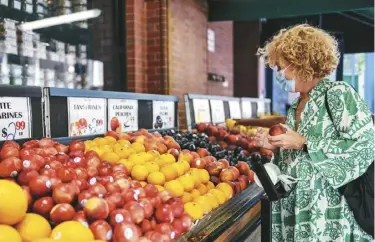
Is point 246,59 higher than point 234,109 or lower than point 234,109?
higher

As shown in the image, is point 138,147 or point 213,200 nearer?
A: point 213,200

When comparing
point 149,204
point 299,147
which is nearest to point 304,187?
point 299,147

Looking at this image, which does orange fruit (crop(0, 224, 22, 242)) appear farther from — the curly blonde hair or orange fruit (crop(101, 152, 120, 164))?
the curly blonde hair

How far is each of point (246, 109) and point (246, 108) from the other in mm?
20

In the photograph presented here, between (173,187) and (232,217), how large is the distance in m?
0.35

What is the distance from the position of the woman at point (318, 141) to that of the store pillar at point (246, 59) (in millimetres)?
7669

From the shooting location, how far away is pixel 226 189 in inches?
94.7

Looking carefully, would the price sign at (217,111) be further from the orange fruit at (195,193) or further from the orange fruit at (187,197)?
the orange fruit at (187,197)

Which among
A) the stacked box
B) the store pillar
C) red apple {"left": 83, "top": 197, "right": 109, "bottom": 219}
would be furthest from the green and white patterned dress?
the store pillar

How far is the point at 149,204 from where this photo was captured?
67.4 inches

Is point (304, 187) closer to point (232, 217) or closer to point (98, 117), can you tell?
point (232, 217)

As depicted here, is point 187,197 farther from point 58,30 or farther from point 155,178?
point 58,30

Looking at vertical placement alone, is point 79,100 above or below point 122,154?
above

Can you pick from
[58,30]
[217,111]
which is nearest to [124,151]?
[217,111]
